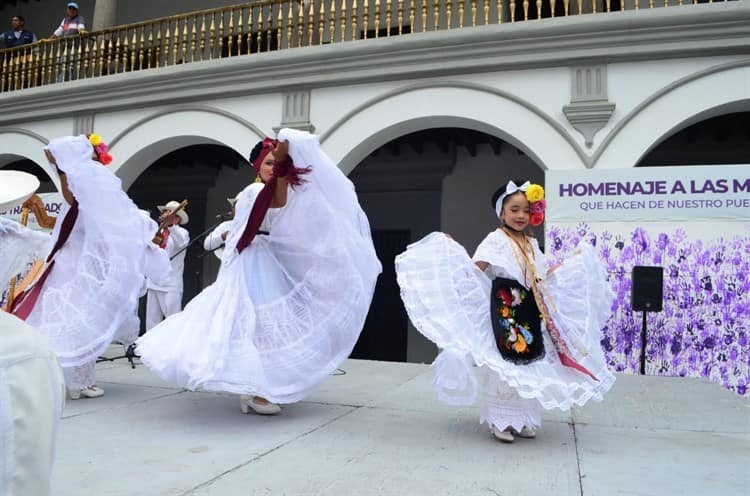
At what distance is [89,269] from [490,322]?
2.67m

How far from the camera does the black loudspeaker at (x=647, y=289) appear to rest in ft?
20.6

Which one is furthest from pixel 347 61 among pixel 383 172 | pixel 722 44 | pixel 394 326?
pixel 394 326

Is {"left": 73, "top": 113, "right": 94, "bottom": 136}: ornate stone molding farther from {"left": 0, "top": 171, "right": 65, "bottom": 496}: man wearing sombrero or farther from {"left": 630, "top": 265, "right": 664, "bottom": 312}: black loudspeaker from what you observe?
{"left": 0, "top": 171, "right": 65, "bottom": 496}: man wearing sombrero

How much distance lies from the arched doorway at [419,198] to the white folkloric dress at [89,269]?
6.90 meters

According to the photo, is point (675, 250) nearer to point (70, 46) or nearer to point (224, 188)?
point (224, 188)

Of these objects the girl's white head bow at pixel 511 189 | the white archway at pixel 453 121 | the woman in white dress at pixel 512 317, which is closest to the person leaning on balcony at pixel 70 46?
the white archway at pixel 453 121

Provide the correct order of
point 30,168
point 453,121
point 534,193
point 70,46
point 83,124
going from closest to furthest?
point 534,193 < point 453,121 < point 83,124 < point 70,46 < point 30,168

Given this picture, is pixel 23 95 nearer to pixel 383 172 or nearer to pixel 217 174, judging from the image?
pixel 217 174

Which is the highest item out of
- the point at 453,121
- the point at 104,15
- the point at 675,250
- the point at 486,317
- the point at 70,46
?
the point at 104,15

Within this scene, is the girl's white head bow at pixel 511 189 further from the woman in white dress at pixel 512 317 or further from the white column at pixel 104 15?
the white column at pixel 104 15

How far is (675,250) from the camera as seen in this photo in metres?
6.56

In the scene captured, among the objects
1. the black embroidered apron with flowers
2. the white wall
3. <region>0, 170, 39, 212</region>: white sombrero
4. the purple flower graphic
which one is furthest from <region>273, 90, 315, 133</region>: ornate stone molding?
<region>0, 170, 39, 212</region>: white sombrero

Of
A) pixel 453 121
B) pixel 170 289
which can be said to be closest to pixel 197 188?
pixel 170 289

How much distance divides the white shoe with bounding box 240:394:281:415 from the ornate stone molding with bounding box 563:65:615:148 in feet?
16.9
